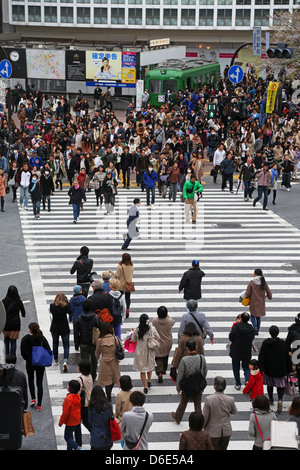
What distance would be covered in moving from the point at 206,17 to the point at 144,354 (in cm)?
7349

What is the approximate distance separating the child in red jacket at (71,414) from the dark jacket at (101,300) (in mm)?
3348

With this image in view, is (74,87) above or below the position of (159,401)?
above

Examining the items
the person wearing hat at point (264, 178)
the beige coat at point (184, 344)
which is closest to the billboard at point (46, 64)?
the person wearing hat at point (264, 178)

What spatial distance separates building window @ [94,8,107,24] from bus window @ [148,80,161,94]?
3659 cm

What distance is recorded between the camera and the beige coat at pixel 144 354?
12727mm

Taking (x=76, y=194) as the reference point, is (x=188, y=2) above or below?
above

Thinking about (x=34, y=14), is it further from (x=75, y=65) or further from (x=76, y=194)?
(x=76, y=194)

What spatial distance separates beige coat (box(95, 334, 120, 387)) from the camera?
12.2 meters

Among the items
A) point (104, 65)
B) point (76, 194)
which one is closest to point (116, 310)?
point (76, 194)

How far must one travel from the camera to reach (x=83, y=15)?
269 feet

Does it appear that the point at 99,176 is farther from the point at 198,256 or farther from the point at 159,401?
the point at 159,401
